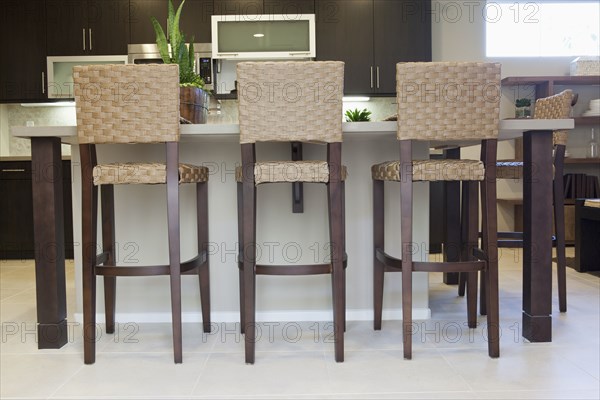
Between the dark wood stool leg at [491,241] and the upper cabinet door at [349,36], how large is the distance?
2.90 m

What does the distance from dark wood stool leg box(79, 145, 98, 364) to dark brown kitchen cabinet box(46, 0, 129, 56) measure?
3.04 meters

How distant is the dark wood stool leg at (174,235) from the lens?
6.35 ft

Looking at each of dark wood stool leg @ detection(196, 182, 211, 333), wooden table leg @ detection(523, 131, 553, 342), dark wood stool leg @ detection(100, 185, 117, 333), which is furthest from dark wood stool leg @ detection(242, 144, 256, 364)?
wooden table leg @ detection(523, 131, 553, 342)

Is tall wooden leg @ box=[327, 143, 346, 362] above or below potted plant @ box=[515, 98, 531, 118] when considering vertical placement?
below

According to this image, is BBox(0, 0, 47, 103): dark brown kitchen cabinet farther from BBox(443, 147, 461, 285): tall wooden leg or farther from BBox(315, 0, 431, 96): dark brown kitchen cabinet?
BBox(443, 147, 461, 285): tall wooden leg

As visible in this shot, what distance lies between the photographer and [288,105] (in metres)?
1.89

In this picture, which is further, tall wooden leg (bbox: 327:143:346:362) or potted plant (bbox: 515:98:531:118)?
potted plant (bbox: 515:98:531:118)

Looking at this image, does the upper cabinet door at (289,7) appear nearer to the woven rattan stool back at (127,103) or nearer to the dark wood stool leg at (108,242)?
the dark wood stool leg at (108,242)

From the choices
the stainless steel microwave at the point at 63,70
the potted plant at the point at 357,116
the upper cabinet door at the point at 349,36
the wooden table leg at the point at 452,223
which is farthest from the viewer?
the upper cabinet door at the point at 349,36

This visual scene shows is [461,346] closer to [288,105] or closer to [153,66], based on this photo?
[288,105]

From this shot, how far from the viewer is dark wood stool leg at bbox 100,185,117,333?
91.0 inches

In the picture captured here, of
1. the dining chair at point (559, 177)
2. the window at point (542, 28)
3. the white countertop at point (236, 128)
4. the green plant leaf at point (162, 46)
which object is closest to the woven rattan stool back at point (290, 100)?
the white countertop at point (236, 128)

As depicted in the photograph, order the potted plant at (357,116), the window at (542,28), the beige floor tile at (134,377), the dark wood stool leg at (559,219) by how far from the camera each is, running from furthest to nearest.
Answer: the window at (542,28), the potted plant at (357,116), the dark wood stool leg at (559,219), the beige floor tile at (134,377)

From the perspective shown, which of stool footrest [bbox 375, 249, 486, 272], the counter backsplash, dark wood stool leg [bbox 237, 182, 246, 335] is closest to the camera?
stool footrest [bbox 375, 249, 486, 272]
